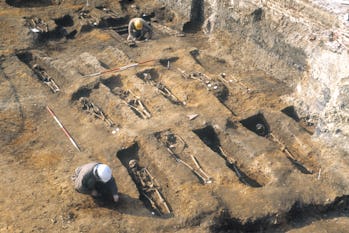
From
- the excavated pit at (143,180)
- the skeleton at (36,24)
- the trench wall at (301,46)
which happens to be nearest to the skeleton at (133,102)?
the excavated pit at (143,180)

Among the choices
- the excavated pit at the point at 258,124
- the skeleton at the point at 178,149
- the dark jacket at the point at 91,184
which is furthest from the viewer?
the excavated pit at the point at 258,124

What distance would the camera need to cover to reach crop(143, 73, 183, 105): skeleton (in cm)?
1126

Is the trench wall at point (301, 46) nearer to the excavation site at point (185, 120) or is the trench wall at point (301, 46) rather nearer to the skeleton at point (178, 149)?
the excavation site at point (185, 120)

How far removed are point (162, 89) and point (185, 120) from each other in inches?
66.4

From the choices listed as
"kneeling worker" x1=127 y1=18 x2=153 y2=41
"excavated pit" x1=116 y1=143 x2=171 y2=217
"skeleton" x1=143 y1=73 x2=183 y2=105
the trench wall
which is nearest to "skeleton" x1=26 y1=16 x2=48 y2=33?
"kneeling worker" x1=127 y1=18 x2=153 y2=41

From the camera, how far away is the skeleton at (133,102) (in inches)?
417

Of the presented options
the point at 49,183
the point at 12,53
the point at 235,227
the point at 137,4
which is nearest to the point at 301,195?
the point at 235,227

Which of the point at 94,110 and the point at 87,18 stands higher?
the point at 87,18

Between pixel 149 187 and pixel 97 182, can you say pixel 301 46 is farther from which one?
pixel 97 182

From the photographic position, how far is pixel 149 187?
8.76 meters

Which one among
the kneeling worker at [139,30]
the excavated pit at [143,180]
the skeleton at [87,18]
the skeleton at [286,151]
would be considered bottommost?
the excavated pit at [143,180]

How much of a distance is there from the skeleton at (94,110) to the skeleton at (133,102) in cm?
70

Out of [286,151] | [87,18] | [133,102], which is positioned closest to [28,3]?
[87,18]

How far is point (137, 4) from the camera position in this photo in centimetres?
1636
